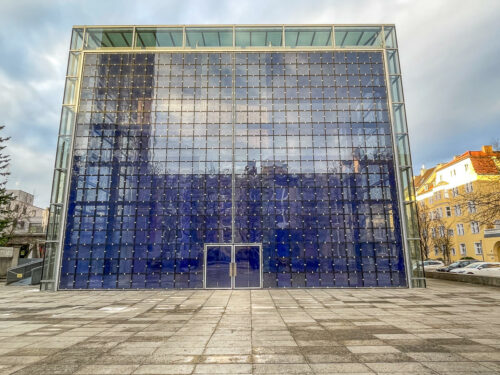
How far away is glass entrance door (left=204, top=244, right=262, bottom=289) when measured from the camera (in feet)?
72.8

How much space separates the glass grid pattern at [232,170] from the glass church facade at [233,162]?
86 mm

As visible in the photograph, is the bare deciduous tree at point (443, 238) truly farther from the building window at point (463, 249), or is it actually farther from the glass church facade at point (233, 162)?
the glass church facade at point (233, 162)

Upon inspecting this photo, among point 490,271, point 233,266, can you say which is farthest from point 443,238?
point 233,266

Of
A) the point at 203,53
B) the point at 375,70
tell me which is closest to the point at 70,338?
the point at 203,53

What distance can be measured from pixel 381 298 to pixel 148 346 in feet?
45.4

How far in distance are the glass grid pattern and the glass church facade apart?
0.09 m

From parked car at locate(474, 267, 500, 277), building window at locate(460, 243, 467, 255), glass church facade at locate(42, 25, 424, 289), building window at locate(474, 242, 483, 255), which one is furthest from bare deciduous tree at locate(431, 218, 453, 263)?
glass church facade at locate(42, 25, 424, 289)

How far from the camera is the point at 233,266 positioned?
879 inches

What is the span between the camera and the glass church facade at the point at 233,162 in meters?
22.3

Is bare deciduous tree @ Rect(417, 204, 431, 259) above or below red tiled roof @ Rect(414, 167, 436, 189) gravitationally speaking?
below

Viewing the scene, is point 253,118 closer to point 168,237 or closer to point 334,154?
point 334,154

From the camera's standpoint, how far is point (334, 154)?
78.6 ft

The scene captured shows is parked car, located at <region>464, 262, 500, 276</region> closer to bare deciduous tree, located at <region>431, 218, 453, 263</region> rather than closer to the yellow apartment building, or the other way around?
the yellow apartment building

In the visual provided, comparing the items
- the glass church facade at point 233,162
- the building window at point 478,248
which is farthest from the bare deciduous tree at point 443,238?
the glass church facade at point 233,162
